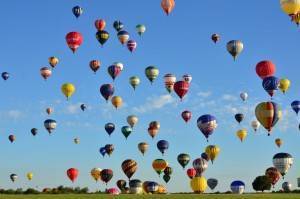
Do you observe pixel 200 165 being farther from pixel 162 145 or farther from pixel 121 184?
pixel 121 184

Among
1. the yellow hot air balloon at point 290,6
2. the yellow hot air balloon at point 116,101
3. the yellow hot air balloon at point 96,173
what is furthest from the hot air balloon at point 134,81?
the yellow hot air balloon at point 290,6

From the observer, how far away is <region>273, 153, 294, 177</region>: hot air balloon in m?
75.7

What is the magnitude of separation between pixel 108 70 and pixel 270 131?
90.6 feet

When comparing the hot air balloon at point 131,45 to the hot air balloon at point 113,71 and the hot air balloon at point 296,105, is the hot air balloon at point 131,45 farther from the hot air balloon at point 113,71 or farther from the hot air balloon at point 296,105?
the hot air balloon at point 296,105

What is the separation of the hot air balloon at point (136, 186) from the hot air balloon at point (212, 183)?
962cm

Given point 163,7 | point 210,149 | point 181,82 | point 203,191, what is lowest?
point 203,191

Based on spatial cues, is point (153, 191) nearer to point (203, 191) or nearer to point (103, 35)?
point (203, 191)

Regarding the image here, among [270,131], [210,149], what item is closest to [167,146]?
[210,149]

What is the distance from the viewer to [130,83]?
292 feet

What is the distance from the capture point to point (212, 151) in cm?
8838

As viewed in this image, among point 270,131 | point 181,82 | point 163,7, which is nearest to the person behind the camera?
point 270,131

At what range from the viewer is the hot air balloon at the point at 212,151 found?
3450 inches

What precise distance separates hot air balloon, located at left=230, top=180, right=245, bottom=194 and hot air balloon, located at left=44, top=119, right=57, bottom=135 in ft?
85.0

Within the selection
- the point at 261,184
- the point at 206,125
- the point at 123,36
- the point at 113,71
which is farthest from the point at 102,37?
the point at 261,184
